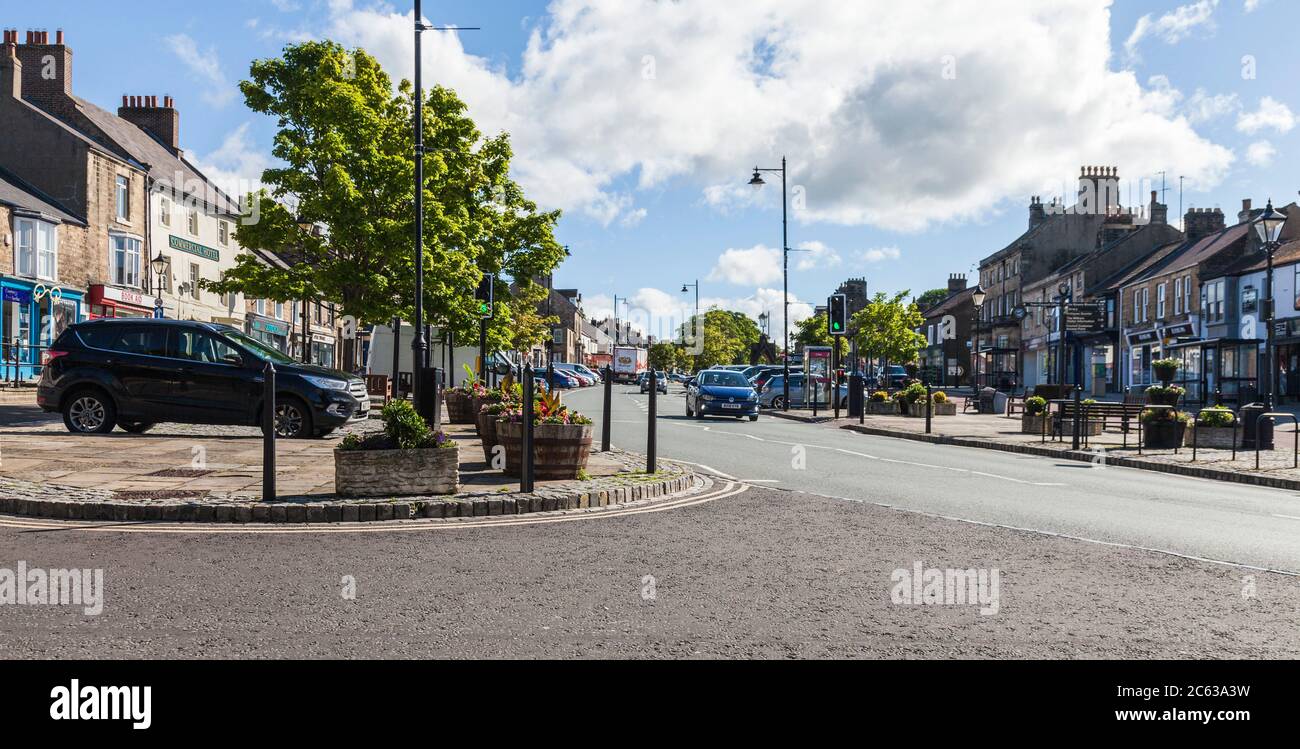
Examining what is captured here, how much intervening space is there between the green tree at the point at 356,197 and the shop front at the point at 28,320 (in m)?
9.73

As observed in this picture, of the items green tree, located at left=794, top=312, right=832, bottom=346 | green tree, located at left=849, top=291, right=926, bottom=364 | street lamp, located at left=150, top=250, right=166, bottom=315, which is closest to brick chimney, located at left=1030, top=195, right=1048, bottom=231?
green tree, located at left=849, top=291, right=926, bottom=364

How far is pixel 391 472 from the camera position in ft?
29.6

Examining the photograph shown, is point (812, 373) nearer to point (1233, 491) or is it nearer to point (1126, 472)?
point (1126, 472)

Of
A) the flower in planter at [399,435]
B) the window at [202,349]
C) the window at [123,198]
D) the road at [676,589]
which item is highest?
the window at [123,198]

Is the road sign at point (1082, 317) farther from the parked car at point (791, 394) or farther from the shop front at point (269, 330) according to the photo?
the shop front at point (269, 330)

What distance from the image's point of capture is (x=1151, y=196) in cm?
5903

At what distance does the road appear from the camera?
4.60m

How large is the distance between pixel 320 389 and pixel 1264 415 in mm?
16520

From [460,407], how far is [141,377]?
6897mm

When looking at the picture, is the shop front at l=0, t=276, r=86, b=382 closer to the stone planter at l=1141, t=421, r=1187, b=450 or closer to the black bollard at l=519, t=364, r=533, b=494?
the black bollard at l=519, t=364, r=533, b=494

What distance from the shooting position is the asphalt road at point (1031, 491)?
8344mm

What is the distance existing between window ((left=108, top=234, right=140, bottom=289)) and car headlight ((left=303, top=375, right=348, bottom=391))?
83.9 feet

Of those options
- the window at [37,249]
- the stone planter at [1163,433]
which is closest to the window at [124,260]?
the window at [37,249]

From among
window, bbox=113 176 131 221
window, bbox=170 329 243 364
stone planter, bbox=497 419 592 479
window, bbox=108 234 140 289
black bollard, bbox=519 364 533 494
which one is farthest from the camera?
window, bbox=113 176 131 221
